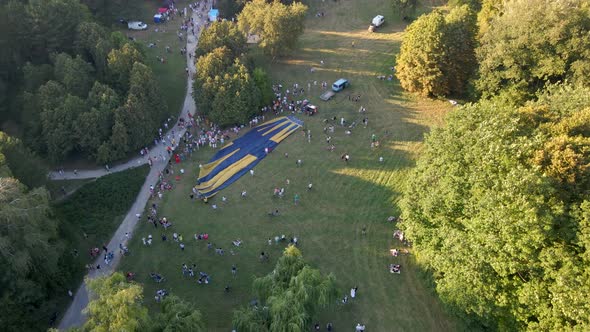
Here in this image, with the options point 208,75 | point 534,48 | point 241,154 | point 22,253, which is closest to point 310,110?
point 241,154

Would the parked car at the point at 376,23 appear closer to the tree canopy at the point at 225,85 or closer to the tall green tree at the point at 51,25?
the tree canopy at the point at 225,85

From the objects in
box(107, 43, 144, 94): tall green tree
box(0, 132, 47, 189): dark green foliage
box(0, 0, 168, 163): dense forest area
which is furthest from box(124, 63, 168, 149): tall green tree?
box(0, 132, 47, 189): dark green foliage

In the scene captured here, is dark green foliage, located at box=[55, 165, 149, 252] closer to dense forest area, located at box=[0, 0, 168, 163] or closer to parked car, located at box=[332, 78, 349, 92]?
dense forest area, located at box=[0, 0, 168, 163]

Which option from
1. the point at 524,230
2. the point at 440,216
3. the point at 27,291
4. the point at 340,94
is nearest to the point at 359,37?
the point at 340,94

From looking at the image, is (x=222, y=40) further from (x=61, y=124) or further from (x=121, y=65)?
(x=61, y=124)

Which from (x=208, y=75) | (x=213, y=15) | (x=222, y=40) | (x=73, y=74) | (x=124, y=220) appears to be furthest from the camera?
(x=213, y=15)

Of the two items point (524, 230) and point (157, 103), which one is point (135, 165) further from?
point (524, 230)
